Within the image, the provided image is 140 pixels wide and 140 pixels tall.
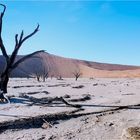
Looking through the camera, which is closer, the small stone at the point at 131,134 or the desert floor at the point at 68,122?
the small stone at the point at 131,134

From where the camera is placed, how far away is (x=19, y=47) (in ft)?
61.8

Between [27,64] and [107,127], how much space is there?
133m

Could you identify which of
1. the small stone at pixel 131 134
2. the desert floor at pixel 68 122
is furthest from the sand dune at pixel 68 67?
the small stone at pixel 131 134

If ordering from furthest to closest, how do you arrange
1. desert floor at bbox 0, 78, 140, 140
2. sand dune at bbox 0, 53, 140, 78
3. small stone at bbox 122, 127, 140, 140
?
sand dune at bbox 0, 53, 140, 78
desert floor at bbox 0, 78, 140, 140
small stone at bbox 122, 127, 140, 140

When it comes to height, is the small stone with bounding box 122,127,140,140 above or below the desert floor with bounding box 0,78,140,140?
Result: above

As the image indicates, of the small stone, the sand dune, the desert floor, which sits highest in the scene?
the sand dune

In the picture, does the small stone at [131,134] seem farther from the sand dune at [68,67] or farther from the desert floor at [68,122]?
the sand dune at [68,67]

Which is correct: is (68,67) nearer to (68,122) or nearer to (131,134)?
(68,122)

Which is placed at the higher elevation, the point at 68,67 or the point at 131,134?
the point at 68,67

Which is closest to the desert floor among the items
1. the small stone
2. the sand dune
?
the small stone

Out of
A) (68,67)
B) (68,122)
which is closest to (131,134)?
(68,122)

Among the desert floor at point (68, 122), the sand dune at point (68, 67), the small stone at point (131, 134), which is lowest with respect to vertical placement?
the desert floor at point (68, 122)

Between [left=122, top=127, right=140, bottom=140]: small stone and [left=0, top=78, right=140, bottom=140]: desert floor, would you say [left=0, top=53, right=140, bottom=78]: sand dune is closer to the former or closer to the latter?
[left=0, top=78, right=140, bottom=140]: desert floor

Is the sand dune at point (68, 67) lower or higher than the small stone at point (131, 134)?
higher
